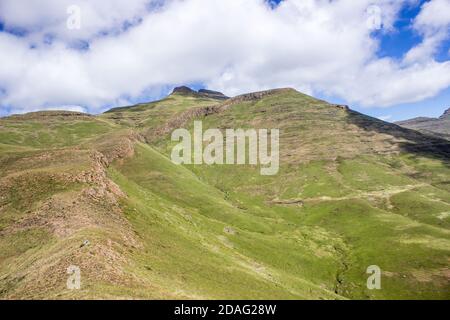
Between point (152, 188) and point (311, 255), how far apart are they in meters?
77.0

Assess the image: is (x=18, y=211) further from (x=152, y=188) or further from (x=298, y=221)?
(x=298, y=221)

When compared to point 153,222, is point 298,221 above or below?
below

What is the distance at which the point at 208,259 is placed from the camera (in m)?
74.1

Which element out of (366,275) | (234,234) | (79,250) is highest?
(79,250)

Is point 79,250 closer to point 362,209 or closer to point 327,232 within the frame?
point 327,232

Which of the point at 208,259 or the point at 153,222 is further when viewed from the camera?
the point at 153,222

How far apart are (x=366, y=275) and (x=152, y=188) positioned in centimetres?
9680
